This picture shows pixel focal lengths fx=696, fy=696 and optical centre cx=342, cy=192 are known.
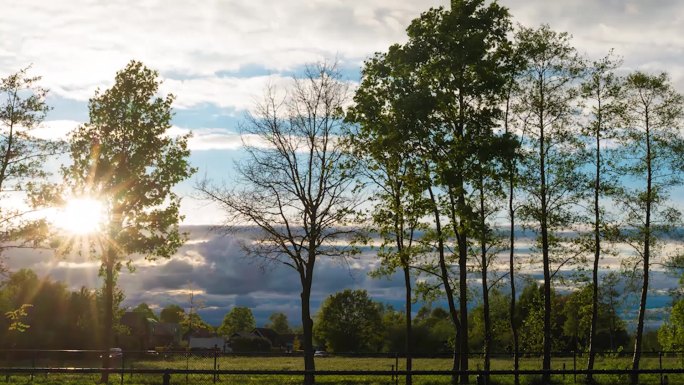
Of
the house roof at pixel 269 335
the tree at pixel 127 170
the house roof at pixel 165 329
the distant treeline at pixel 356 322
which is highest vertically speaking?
the tree at pixel 127 170

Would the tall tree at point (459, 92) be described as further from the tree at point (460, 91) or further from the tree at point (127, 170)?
the tree at point (127, 170)

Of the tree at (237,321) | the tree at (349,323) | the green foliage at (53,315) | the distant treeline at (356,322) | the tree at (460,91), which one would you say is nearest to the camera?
the tree at (460,91)

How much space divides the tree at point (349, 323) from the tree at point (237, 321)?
182 ft

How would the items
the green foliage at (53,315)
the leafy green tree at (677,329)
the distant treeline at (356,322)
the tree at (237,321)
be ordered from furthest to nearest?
the tree at (237,321)
the green foliage at (53,315)
the leafy green tree at (677,329)
the distant treeline at (356,322)

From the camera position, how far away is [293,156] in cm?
3444

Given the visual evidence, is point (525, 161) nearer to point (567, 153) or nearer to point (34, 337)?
point (567, 153)

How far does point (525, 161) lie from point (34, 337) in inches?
2319

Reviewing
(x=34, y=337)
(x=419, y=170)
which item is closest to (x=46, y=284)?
(x=34, y=337)

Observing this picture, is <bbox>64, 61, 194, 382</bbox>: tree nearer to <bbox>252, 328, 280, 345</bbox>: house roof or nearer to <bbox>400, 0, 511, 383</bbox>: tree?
<bbox>400, 0, 511, 383</bbox>: tree

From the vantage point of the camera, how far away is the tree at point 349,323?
101812mm

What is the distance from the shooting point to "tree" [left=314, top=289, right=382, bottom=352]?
10181cm

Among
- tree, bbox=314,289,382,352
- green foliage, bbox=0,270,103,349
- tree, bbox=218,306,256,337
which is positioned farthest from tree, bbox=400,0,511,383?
tree, bbox=218,306,256,337

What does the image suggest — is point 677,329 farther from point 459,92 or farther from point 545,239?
point 459,92

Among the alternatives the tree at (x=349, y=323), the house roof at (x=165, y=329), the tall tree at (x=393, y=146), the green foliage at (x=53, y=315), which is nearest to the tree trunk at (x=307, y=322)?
the tall tree at (x=393, y=146)
